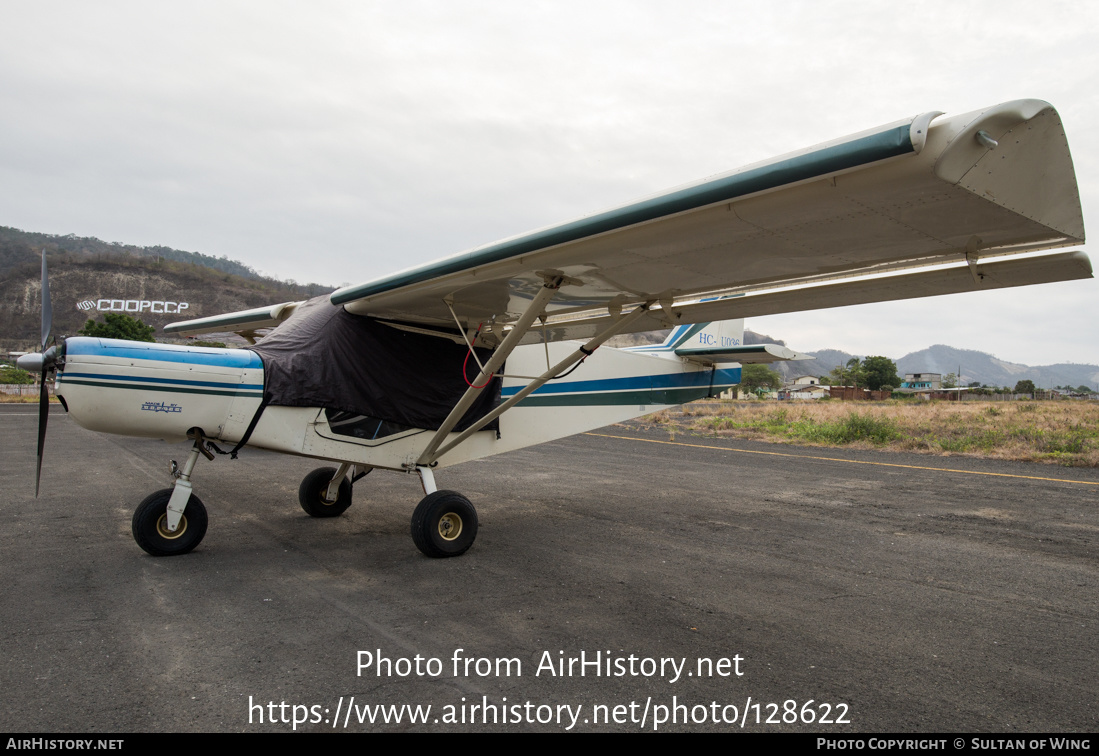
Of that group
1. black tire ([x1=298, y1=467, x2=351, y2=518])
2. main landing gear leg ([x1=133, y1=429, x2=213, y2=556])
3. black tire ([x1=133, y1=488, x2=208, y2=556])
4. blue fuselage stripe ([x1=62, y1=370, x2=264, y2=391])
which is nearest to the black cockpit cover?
blue fuselage stripe ([x1=62, y1=370, x2=264, y2=391])

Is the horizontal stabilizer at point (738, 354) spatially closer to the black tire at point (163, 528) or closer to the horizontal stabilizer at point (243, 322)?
the horizontal stabilizer at point (243, 322)

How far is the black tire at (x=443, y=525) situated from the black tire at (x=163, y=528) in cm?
179

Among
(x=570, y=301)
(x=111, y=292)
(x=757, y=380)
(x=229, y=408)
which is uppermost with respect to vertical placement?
(x=111, y=292)

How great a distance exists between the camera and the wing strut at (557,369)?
17.2ft

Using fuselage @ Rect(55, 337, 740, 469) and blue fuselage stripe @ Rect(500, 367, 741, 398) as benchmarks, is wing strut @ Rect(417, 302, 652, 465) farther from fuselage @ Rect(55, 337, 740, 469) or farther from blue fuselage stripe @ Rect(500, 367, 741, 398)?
blue fuselage stripe @ Rect(500, 367, 741, 398)

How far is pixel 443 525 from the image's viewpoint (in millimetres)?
5324

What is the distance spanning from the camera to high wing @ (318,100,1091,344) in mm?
2400

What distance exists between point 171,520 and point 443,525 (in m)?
2.16

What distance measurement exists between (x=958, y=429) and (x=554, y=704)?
58.3 feet

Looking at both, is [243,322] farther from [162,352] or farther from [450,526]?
[450,526]

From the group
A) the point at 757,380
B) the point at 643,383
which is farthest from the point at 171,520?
the point at 757,380
